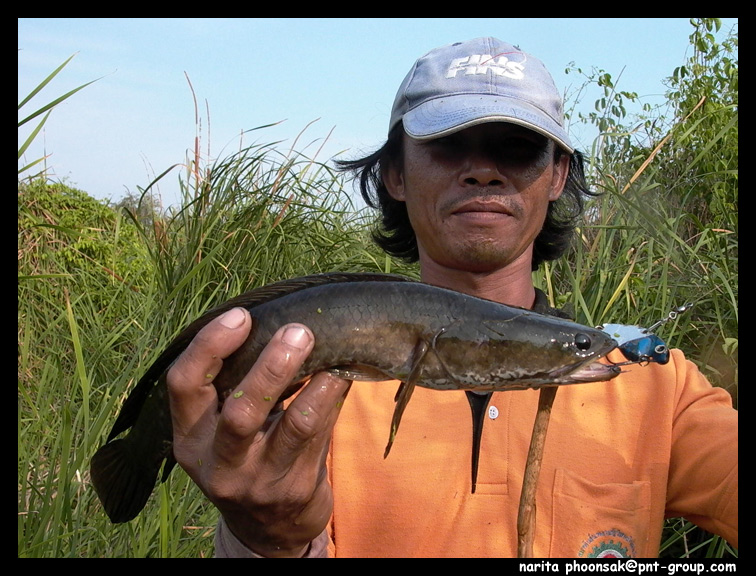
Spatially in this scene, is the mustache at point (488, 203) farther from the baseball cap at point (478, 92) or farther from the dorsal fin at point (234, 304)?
the dorsal fin at point (234, 304)

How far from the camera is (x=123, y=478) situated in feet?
7.14

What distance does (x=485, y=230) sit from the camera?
2621 mm

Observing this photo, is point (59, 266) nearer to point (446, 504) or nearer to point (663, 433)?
point (446, 504)

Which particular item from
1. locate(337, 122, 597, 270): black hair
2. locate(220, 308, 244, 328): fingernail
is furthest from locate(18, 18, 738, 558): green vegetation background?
locate(220, 308, 244, 328): fingernail

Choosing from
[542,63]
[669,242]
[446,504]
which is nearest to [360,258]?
[669,242]

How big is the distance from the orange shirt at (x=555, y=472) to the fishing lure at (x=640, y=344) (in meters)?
0.27

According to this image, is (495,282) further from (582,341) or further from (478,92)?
(582,341)

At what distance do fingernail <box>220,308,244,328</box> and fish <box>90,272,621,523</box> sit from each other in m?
0.07

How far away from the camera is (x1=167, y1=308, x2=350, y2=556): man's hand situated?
73.2 inches

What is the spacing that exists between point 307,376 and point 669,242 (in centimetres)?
317

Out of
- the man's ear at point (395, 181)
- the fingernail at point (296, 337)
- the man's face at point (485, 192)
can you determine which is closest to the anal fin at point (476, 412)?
the fingernail at point (296, 337)

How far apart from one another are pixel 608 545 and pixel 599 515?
0.31 ft

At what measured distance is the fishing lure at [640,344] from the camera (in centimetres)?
185

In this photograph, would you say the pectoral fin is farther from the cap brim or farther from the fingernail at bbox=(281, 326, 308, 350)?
the cap brim
